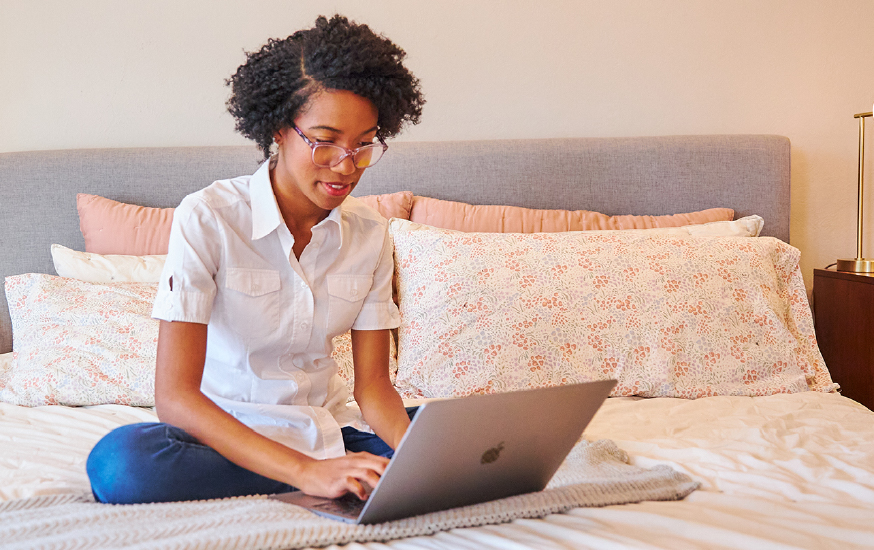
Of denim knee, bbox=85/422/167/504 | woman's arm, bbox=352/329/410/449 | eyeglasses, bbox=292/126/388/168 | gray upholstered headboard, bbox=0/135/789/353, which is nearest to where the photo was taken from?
denim knee, bbox=85/422/167/504

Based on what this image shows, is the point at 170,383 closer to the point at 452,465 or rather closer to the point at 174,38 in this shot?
the point at 452,465

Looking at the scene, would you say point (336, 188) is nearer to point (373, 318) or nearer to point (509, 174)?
point (373, 318)

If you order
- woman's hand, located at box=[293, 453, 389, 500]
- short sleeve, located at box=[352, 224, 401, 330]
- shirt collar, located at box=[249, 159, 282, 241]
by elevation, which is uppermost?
shirt collar, located at box=[249, 159, 282, 241]

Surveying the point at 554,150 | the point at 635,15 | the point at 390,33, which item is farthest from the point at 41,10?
the point at 635,15

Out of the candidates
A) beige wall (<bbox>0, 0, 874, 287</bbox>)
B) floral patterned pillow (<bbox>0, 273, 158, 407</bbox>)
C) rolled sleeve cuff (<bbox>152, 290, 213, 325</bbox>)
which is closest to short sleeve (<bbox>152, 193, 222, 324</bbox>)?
rolled sleeve cuff (<bbox>152, 290, 213, 325</bbox>)

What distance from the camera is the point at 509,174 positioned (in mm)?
2291

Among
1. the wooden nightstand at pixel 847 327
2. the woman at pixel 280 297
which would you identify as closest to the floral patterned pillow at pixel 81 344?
the woman at pixel 280 297

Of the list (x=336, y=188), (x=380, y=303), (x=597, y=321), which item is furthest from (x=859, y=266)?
(x=336, y=188)

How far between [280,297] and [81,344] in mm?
797

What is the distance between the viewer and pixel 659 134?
2.41 meters

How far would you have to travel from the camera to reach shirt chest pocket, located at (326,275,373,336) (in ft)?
4.20

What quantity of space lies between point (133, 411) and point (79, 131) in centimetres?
119

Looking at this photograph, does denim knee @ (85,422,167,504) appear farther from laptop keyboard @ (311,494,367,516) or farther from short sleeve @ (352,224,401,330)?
short sleeve @ (352,224,401,330)

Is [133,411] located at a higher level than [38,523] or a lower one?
lower
